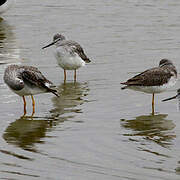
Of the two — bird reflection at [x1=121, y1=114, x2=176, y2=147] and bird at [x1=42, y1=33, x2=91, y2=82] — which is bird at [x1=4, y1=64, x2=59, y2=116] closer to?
bird reflection at [x1=121, y1=114, x2=176, y2=147]

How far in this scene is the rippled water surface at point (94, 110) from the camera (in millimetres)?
9305

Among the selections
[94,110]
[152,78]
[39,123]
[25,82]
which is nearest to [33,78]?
[25,82]

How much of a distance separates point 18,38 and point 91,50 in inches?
123

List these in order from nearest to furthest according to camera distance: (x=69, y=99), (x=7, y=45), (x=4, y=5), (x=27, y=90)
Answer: (x=27, y=90) < (x=69, y=99) < (x=7, y=45) < (x=4, y=5)

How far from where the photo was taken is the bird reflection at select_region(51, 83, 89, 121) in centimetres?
1261

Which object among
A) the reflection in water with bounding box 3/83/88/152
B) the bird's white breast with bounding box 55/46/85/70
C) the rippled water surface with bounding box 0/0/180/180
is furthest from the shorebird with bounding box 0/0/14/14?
the reflection in water with bounding box 3/83/88/152

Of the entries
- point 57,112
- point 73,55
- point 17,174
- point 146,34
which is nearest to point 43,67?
point 73,55

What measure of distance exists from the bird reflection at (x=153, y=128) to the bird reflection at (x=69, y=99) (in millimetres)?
1262

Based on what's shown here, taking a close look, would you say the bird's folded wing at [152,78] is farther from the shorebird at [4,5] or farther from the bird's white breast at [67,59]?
the shorebird at [4,5]

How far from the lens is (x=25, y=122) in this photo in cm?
1198

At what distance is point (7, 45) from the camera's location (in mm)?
19094

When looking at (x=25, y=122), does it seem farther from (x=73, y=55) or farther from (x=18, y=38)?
(x=18, y=38)

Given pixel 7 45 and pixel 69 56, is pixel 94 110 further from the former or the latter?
pixel 7 45

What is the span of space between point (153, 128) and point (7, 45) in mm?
8706
